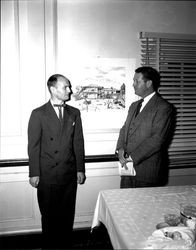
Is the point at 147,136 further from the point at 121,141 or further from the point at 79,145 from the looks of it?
the point at 79,145

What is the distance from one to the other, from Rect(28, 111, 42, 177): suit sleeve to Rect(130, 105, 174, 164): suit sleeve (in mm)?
1100

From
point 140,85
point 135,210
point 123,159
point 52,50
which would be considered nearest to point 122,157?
point 123,159

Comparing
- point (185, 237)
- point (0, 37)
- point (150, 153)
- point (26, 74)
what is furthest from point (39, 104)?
point (185, 237)

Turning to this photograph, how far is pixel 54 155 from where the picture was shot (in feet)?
10.3

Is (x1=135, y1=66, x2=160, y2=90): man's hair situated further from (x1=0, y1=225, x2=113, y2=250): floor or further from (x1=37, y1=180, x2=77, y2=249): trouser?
(x1=0, y1=225, x2=113, y2=250): floor

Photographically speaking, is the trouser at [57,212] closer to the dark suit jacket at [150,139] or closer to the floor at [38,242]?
the floor at [38,242]

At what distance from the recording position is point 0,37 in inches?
130

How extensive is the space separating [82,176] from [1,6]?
228 centimetres

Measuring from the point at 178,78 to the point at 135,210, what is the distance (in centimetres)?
241

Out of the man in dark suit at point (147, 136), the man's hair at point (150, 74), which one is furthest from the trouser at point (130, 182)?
the man's hair at point (150, 74)

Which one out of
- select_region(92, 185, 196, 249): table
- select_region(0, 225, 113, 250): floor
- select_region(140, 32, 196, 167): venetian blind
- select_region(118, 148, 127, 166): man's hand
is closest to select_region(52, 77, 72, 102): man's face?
select_region(118, 148, 127, 166): man's hand

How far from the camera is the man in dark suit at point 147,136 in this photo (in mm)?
3035

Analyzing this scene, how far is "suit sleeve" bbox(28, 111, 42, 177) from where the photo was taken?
10.1ft

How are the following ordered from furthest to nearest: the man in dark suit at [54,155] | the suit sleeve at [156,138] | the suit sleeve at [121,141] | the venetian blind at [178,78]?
the venetian blind at [178,78] < the suit sleeve at [121,141] < the man in dark suit at [54,155] < the suit sleeve at [156,138]
